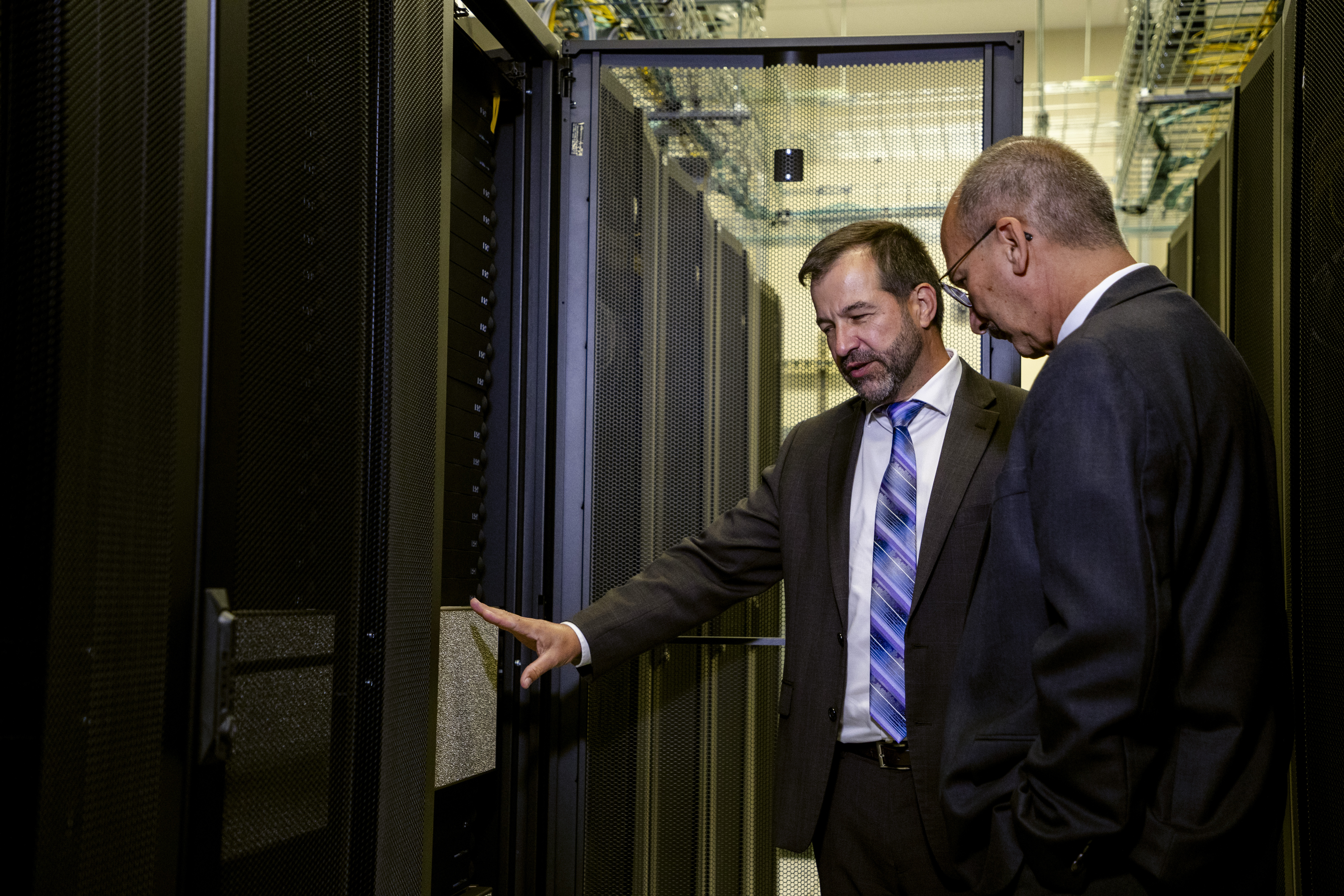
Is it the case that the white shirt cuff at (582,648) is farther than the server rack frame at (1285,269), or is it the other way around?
the white shirt cuff at (582,648)

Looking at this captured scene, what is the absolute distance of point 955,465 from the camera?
1.77 m

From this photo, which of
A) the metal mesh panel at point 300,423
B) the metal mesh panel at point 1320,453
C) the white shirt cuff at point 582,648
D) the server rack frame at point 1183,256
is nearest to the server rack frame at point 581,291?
the white shirt cuff at point 582,648

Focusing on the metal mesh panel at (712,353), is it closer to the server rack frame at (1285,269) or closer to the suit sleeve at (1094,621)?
the server rack frame at (1285,269)

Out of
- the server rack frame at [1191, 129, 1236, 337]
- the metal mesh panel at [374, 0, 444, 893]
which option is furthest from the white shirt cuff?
the server rack frame at [1191, 129, 1236, 337]

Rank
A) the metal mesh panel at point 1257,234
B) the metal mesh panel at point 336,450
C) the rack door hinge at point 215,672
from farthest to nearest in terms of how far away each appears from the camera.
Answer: the metal mesh panel at point 1257,234 → the metal mesh panel at point 336,450 → the rack door hinge at point 215,672

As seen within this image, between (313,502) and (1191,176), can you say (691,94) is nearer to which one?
(313,502)

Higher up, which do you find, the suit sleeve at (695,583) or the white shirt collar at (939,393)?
the white shirt collar at (939,393)

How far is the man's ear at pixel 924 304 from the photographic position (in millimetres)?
1951

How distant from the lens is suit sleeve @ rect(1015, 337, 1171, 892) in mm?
1019

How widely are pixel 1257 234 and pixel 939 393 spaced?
100cm

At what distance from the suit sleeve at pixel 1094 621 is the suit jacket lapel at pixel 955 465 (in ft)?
2.07

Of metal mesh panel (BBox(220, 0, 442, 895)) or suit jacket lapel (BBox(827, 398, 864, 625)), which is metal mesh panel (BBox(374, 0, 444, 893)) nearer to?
metal mesh panel (BBox(220, 0, 442, 895))

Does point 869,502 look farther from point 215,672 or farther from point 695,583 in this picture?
point 215,672

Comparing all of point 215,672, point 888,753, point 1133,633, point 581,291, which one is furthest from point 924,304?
point 215,672
